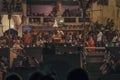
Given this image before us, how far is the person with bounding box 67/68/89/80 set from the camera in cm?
324

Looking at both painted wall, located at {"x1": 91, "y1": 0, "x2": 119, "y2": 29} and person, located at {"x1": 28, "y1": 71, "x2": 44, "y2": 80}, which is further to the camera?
painted wall, located at {"x1": 91, "y1": 0, "x2": 119, "y2": 29}

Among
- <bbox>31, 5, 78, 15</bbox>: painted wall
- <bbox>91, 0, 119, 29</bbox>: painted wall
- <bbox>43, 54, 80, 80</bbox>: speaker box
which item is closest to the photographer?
<bbox>43, 54, 80, 80</bbox>: speaker box

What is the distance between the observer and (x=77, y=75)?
3266 mm

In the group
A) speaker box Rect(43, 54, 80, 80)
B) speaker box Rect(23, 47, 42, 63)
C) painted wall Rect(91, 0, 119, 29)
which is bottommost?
speaker box Rect(23, 47, 42, 63)

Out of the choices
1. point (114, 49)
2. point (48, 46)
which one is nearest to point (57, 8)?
point (114, 49)

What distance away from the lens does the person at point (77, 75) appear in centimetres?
324

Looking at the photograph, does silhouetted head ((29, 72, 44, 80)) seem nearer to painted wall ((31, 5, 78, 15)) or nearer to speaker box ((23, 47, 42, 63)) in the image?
speaker box ((23, 47, 42, 63))

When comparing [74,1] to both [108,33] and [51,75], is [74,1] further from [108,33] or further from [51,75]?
[51,75]

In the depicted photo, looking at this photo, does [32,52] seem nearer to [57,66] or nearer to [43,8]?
[57,66]

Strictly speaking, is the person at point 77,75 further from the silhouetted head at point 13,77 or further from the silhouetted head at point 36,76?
the silhouetted head at point 13,77

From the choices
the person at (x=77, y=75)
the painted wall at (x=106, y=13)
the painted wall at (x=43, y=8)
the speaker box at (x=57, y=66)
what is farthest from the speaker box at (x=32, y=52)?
the painted wall at (x=43, y=8)

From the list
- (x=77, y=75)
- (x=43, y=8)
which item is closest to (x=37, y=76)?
(x=77, y=75)

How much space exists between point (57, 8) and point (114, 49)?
25462mm

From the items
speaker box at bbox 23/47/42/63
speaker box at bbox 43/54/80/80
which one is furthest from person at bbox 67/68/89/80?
speaker box at bbox 23/47/42/63
